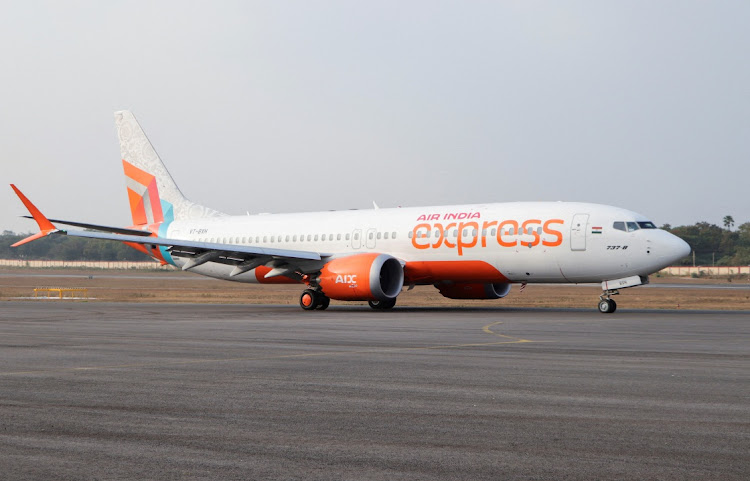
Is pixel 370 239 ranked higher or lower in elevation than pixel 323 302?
higher

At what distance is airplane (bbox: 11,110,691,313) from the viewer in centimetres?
3036

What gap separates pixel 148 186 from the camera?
146ft

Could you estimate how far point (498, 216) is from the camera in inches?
1281

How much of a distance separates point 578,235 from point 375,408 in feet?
72.6

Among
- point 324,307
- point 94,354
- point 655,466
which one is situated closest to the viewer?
point 655,466

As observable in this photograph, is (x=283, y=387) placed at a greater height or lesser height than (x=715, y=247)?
lesser

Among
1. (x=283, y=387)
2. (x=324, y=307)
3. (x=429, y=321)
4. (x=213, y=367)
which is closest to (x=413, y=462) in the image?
(x=283, y=387)

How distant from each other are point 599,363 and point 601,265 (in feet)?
55.1

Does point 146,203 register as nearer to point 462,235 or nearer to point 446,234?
point 446,234

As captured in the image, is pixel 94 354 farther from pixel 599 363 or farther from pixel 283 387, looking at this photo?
pixel 599 363

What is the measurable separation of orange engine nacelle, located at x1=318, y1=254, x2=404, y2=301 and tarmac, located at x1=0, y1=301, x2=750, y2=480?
13075 millimetres

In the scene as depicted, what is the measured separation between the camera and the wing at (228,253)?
3403 cm

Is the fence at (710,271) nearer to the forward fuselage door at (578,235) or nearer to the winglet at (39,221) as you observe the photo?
the forward fuselage door at (578,235)

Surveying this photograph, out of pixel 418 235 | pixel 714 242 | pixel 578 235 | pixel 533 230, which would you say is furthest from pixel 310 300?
pixel 714 242
